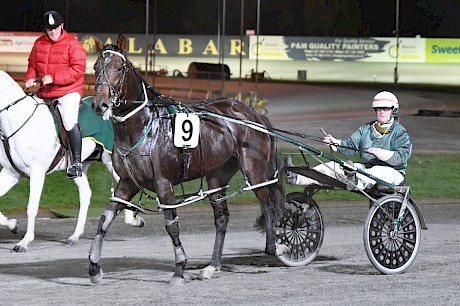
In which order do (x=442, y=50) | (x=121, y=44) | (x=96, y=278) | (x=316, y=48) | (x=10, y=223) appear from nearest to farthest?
(x=96, y=278) < (x=121, y=44) < (x=10, y=223) < (x=316, y=48) < (x=442, y=50)

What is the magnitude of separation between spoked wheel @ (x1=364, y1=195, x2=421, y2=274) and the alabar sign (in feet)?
73.7

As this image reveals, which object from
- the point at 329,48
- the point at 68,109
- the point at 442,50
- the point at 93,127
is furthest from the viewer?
the point at 442,50

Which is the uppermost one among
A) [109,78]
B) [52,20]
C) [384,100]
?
[52,20]

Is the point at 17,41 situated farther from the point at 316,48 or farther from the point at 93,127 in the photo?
the point at 93,127

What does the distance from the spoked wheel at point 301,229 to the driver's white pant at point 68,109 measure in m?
2.51

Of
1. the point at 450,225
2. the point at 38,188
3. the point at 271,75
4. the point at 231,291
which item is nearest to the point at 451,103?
the point at 271,75

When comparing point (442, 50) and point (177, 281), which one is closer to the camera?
point (177, 281)

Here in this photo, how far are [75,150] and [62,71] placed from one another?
81 cm

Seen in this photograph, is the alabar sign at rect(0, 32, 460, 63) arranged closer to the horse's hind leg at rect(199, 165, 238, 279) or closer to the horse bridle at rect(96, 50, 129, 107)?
the horse's hind leg at rect(199, 165, 238, 279)

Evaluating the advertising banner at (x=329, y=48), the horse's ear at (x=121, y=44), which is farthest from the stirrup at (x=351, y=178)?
the advertising banner at (x=329, y=48)

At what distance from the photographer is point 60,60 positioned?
35.3 ft

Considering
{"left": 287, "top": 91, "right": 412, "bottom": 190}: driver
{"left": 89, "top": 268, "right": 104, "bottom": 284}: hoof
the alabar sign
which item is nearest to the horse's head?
{"left": 89, "top": 268, "right": 104, "bottom": 284}: hoof

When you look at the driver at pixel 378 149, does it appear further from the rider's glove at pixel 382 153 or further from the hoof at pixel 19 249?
the hoof at pixel 19 249

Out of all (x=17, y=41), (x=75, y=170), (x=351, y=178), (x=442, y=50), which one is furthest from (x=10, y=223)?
(x=442, y=50)
